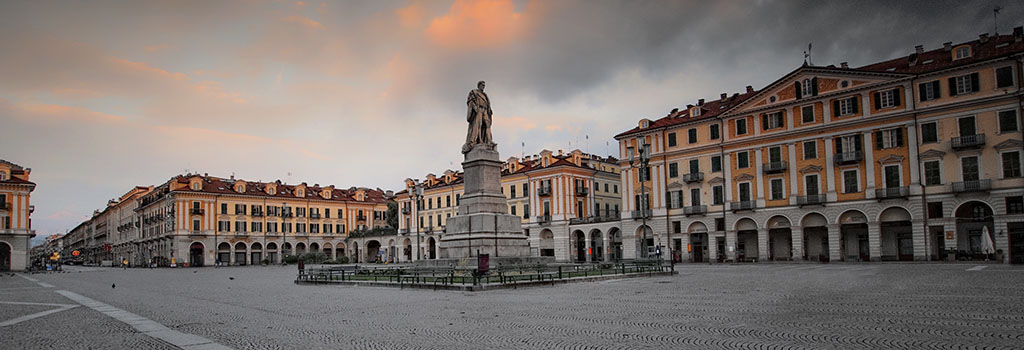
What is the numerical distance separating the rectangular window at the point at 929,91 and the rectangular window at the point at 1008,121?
3.73 metres

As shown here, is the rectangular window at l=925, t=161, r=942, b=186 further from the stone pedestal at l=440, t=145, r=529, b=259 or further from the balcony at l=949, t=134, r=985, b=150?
the stone pedestal at l=440, t=145, r=529, b=259

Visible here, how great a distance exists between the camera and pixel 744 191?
53562 millimetres

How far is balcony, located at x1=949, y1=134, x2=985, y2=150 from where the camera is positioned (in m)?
41.8

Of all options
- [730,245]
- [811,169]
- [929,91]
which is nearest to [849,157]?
[811,169]

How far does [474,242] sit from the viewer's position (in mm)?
26359

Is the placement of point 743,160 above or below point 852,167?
above

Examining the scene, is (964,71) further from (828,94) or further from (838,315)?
(838,315)

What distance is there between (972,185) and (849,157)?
756 cm

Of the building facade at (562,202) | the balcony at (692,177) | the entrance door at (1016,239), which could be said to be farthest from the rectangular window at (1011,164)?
the building facade at (562,202)

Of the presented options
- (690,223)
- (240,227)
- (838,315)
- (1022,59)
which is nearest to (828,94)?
(1022,59)

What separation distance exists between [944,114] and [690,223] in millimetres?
20126

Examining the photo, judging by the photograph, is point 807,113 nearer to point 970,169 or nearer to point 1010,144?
point 970,169

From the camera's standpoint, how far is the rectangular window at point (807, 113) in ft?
164

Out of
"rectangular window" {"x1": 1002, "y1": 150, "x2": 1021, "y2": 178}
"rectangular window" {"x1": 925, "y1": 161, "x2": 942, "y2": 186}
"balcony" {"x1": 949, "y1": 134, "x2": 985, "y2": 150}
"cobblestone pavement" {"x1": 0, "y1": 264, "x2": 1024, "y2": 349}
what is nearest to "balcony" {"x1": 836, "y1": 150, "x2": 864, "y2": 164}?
"rectangular window" {"x1": 925, "y1": 161, "x2": 942, "y2": 186}
